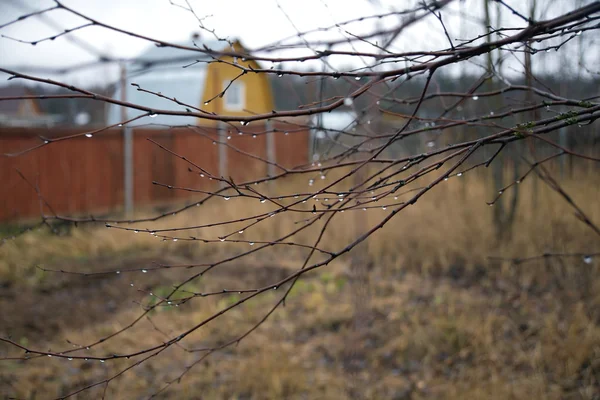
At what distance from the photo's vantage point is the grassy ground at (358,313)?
379cm

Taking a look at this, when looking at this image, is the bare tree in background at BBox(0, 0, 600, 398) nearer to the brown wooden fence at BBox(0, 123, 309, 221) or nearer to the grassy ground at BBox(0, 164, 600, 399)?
the grassy ground at BBox(0, 164, 600, 399)

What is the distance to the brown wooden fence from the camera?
8648 mm

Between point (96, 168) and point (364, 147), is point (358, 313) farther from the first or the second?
Answer: point (96, 168)

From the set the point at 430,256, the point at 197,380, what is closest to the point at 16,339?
the point at 197,380

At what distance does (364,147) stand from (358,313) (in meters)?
1.02

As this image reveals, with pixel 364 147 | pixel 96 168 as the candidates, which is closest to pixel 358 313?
pixel 364 147

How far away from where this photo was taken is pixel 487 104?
21.7 feet

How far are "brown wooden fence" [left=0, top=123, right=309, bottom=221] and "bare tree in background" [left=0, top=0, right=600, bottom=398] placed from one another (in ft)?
5.29

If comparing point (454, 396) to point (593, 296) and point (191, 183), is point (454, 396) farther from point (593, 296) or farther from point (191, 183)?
point (191, 183)

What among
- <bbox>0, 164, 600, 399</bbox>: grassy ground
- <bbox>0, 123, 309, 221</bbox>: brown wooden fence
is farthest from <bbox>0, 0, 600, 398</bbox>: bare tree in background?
<bbox>0, 123, 309, 221</bbox>: brown wooden fence

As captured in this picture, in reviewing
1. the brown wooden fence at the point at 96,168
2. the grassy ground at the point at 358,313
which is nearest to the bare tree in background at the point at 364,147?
the grassy ground at the point at 358,313

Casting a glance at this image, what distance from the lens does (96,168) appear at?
9930 mm

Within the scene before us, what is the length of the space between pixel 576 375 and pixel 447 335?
38.1 inches

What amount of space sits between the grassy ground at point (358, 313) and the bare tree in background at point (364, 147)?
9cm
